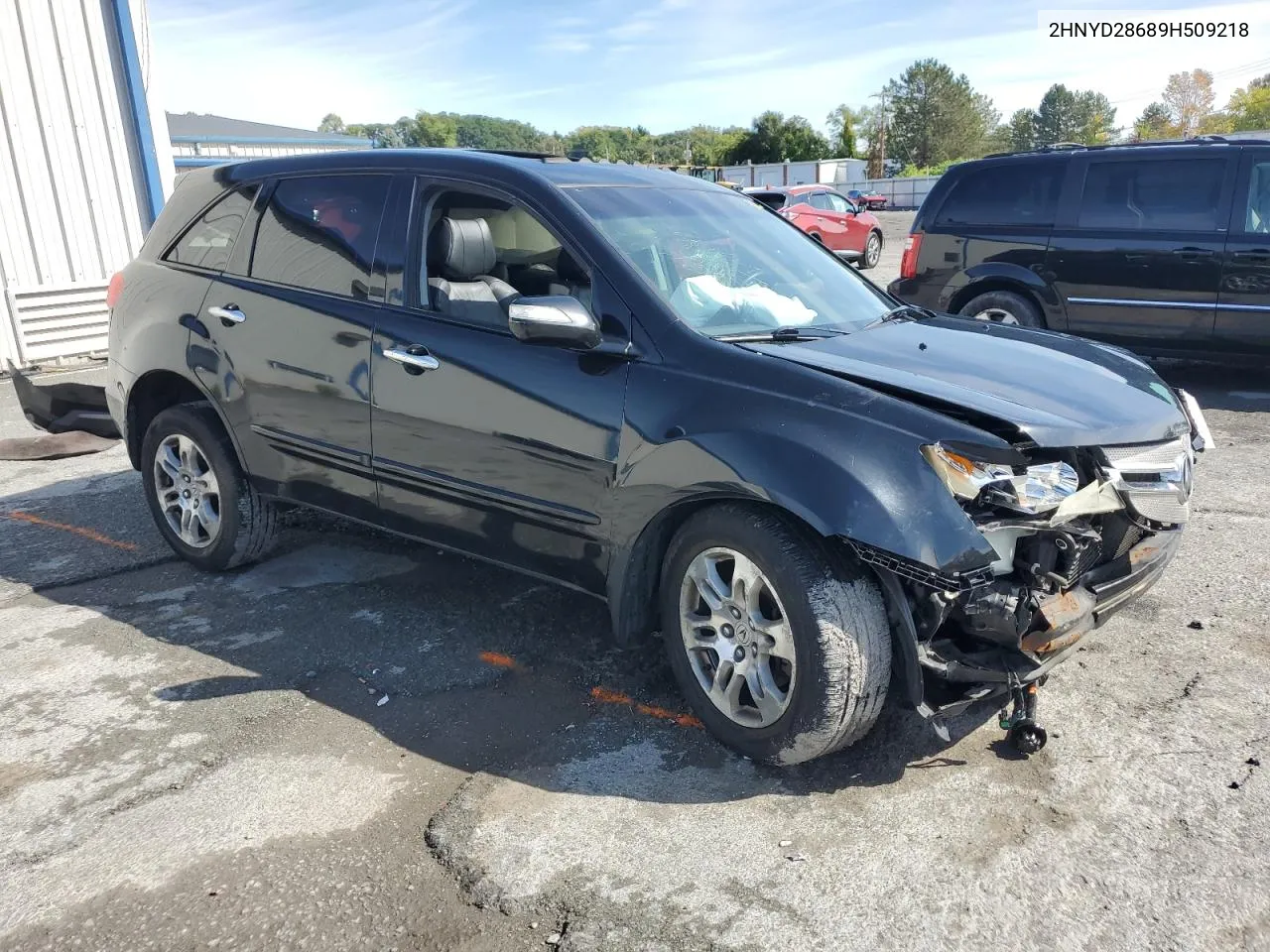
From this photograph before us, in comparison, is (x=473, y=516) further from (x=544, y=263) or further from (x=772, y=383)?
(x=772, y=383)

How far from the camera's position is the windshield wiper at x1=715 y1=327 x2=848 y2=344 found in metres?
3.35

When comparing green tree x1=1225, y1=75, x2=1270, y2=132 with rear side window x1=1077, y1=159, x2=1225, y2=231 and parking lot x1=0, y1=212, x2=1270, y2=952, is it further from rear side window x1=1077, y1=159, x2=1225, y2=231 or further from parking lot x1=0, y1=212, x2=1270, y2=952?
parking lot x1=0, y1=212, x2=1270, y2=952

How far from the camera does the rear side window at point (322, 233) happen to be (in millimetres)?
4035

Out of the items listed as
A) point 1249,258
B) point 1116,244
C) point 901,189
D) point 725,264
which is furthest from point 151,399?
point 901,189

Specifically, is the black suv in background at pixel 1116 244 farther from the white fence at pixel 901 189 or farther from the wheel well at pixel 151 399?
the white fence at pixel 901 189

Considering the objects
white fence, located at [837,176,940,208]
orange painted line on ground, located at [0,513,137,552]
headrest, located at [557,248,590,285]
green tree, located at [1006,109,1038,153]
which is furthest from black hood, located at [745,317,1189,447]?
green tree, located at [1006,109,1038,153]

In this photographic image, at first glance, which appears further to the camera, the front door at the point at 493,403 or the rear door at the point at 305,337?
the rear door at the point at 305,337

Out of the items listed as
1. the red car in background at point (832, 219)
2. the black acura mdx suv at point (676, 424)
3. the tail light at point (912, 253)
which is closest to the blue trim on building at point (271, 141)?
the red car in background at point (832, 219)

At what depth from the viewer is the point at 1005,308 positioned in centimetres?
848

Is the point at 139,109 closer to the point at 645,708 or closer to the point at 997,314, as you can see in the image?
the point at 997,314

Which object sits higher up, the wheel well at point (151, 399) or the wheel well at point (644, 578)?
the wheel well at point (151, 399)

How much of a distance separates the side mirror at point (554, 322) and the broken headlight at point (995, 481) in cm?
115

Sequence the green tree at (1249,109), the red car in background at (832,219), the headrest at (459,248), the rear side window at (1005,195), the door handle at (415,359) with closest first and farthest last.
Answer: the door handle at (415,359) → the headrest at (459,248) → the rear side window at (1005,195) → the red car in background at (832,219) → the green tree at (1249,109)

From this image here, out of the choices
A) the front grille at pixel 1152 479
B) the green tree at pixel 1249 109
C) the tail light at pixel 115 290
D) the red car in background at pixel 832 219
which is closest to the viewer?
the front grille at pixel 1152 479
